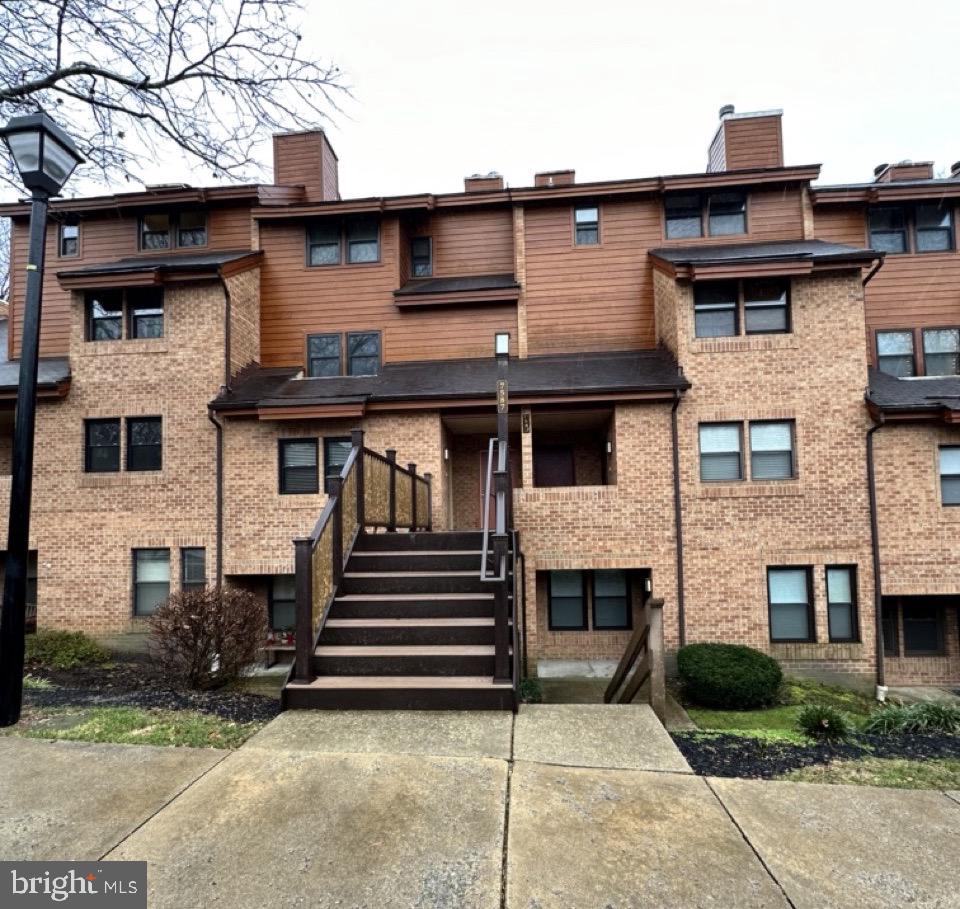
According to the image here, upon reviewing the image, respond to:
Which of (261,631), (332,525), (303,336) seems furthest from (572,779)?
(303,336)

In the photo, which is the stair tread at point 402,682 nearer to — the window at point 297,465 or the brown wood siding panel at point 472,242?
the window at point 297,465

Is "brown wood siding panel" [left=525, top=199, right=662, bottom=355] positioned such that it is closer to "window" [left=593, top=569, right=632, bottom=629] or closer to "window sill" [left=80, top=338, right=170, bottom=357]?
"window" [left=593, top=569, right=632, bottom=629]

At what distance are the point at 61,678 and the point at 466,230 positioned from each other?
11.7m

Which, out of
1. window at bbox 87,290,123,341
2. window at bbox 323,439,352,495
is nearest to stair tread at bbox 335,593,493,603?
window at bbox 323,439,352,495

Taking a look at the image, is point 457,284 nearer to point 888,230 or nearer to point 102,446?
point 102,446

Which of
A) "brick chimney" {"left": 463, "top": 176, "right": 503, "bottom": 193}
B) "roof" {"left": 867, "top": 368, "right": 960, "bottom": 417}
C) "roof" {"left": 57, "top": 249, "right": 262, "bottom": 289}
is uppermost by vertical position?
"brick chimney" {"left": 463, "top": 176, "right": 503, "bottom": 193}

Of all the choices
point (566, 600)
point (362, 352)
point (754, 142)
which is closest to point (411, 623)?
point (566, 600)

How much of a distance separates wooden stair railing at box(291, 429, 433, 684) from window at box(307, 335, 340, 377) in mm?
4232

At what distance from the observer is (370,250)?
1253 cm

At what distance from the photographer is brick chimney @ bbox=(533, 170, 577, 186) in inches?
546

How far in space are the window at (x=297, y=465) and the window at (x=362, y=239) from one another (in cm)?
475

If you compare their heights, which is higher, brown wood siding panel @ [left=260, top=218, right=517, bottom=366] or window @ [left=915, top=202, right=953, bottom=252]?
window @ [left=915, top=202, right=953, bottom=252]

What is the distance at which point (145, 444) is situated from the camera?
10.9 meters

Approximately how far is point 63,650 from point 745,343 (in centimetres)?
1375
